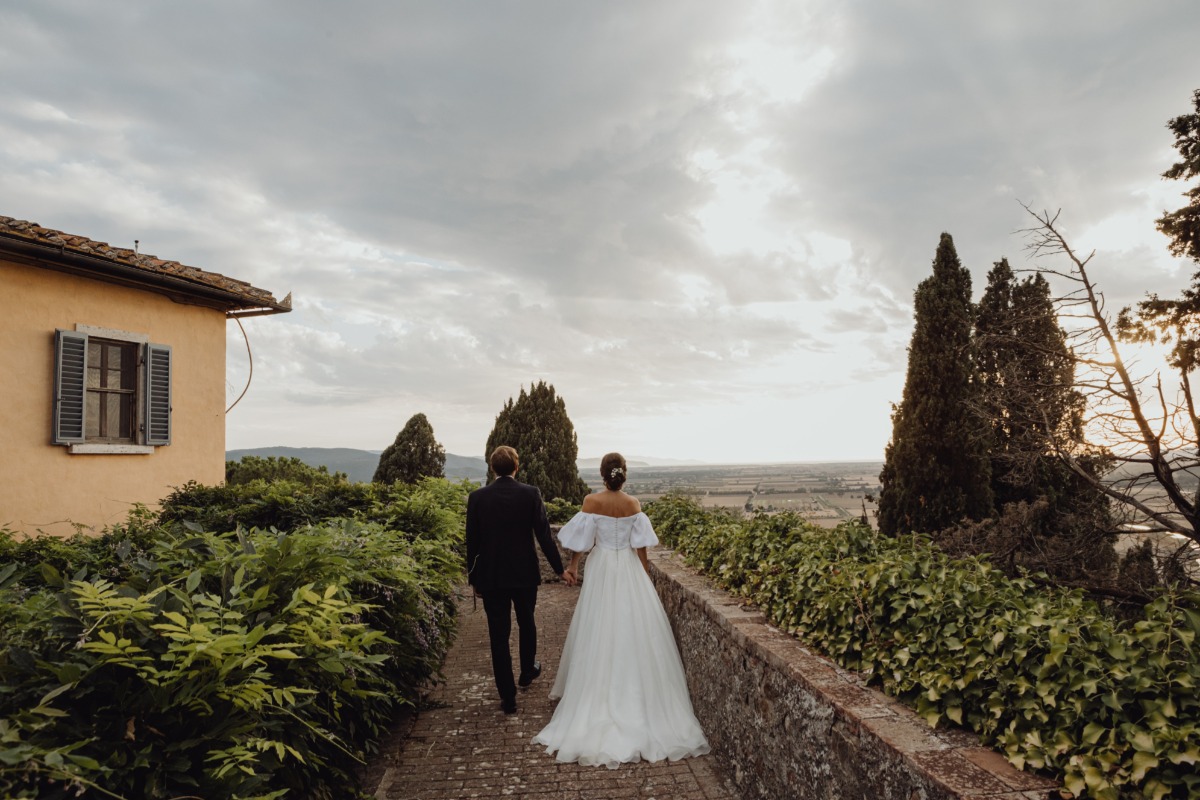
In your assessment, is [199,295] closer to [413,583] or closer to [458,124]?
[458,124]

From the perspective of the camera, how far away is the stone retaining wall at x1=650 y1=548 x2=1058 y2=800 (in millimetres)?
2004

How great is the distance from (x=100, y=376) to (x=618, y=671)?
903cm

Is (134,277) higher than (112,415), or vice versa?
(134,277)

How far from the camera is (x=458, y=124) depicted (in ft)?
36.4

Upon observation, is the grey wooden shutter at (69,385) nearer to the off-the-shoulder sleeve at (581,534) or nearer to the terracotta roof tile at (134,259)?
the terracotta roof tile at (134,259)

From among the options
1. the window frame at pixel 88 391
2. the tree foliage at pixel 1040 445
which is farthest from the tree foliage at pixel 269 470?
the tree foliage at pixel 1040 445

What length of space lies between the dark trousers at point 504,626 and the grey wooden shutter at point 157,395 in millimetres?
7425

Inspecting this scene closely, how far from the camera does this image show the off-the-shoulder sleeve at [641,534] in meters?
5.27

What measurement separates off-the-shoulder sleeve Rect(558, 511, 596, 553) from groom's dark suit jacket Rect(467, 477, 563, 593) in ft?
0.59

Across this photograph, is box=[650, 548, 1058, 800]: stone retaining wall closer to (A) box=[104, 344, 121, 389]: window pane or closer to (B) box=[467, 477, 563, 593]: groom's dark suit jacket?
(B) box=[467, 477, 563, 593]: groom's dark suit jacket

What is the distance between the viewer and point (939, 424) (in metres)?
16.6

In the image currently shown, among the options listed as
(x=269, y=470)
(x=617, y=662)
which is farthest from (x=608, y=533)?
(x=269, y=470)

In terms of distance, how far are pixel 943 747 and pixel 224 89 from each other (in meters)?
9.88

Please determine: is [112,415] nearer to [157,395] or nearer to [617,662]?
[157,395]
